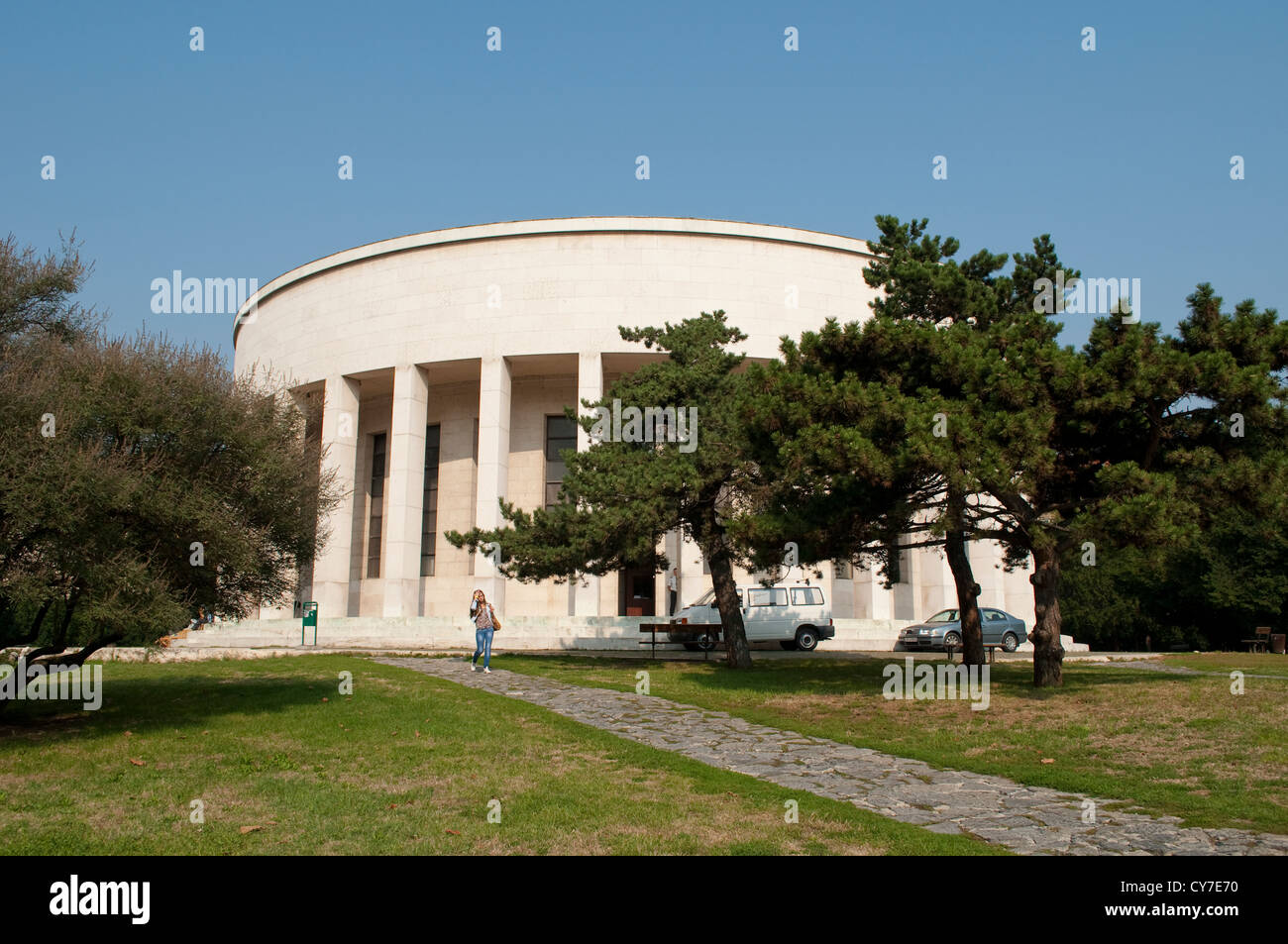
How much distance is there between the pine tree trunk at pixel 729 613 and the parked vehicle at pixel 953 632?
10.8 meters

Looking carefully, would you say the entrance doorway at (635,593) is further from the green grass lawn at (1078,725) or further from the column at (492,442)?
the green grass lawn at (1078,725)

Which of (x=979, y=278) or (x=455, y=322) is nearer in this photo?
(x=979, y=278)

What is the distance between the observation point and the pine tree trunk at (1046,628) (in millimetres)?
15742

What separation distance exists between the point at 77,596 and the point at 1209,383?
1552 centimetres

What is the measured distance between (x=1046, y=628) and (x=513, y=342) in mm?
24339

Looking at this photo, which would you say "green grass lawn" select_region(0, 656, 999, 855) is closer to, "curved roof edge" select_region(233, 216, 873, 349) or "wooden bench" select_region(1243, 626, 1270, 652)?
"curved roof edge" select_region(233, 216, 873, 349)

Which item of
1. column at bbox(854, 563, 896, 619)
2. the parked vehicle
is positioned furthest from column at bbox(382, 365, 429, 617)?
the parked vehicle

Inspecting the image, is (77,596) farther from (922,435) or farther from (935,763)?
(922,435)

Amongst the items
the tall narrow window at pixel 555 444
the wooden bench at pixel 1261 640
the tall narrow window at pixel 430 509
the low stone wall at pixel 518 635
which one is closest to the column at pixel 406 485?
the low stone wall at pixel 518 635

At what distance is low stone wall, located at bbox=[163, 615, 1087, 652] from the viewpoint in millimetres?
31188

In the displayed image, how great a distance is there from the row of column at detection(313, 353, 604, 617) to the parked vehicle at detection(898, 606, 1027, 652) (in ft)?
37.3

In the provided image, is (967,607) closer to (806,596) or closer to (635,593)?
(806,596)
